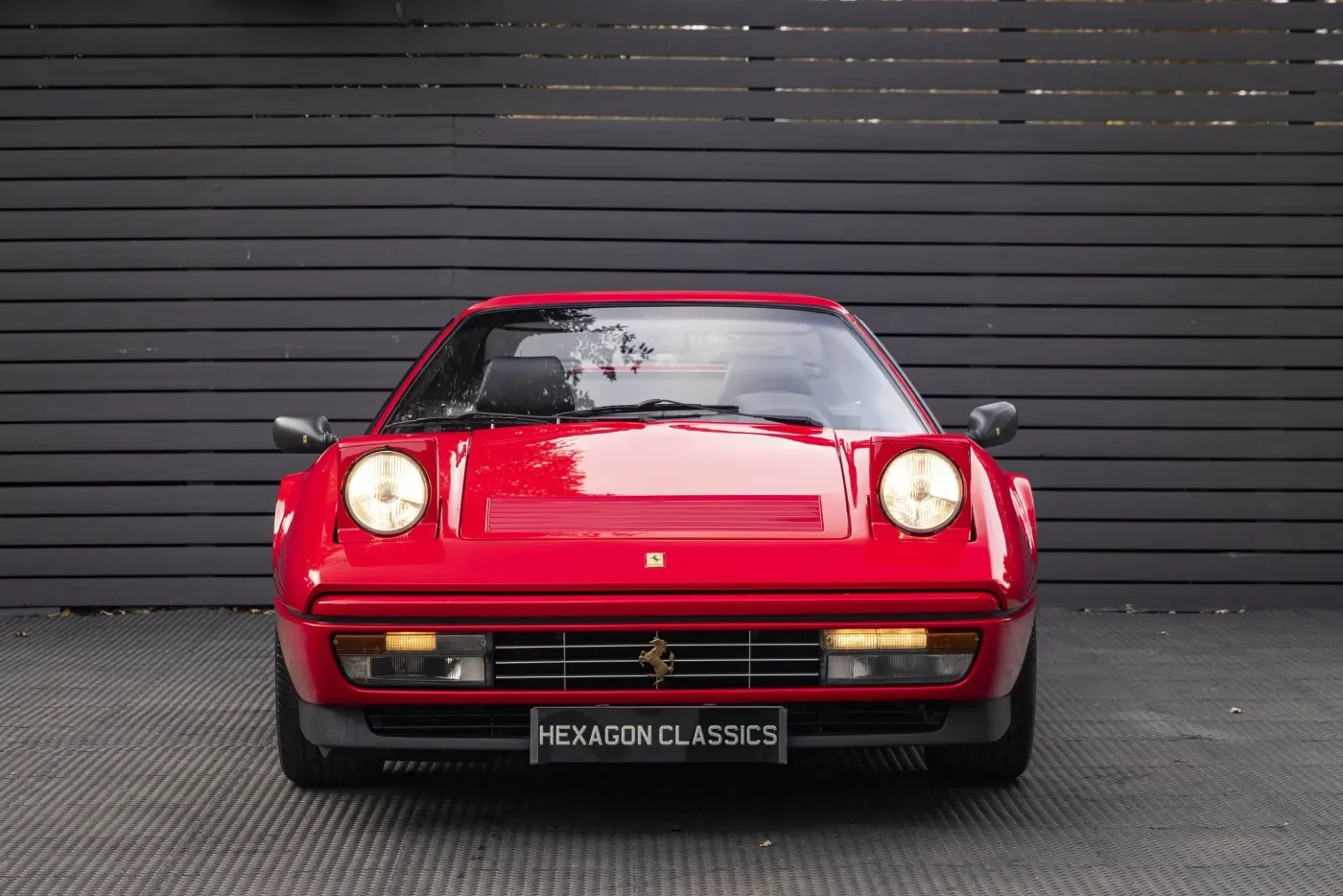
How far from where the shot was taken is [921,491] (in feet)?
10.2

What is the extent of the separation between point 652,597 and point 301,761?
1137 millimetres

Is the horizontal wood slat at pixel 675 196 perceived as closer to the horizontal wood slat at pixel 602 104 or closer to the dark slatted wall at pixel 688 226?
the dark slatted wall at pixel 688 226

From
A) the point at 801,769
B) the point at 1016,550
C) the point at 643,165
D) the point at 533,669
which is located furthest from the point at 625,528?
the point at 643,165

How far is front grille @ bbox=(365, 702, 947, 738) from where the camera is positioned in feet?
9.85

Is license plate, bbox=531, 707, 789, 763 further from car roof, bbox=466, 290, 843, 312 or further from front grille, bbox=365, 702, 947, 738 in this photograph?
car roof, bbox=466, 290, 843, 312

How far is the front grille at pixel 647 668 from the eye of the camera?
9.61 ft

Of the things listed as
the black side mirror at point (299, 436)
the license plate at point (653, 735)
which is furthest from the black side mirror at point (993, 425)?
the black side mirror at point (299, 436)

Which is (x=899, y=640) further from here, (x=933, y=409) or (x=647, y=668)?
(x=933, y=409)

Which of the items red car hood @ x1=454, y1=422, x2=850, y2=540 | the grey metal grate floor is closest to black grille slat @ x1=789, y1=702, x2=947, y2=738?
the grey metal grate floor

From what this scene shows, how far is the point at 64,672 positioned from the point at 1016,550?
3729mm

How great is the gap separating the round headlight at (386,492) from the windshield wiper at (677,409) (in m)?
0.62

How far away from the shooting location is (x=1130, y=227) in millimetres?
6766

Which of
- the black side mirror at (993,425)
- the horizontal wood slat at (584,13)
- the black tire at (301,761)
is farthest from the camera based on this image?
the horizontal wood slat at (584,13)

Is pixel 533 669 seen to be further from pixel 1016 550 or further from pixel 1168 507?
pixel 1168 507
